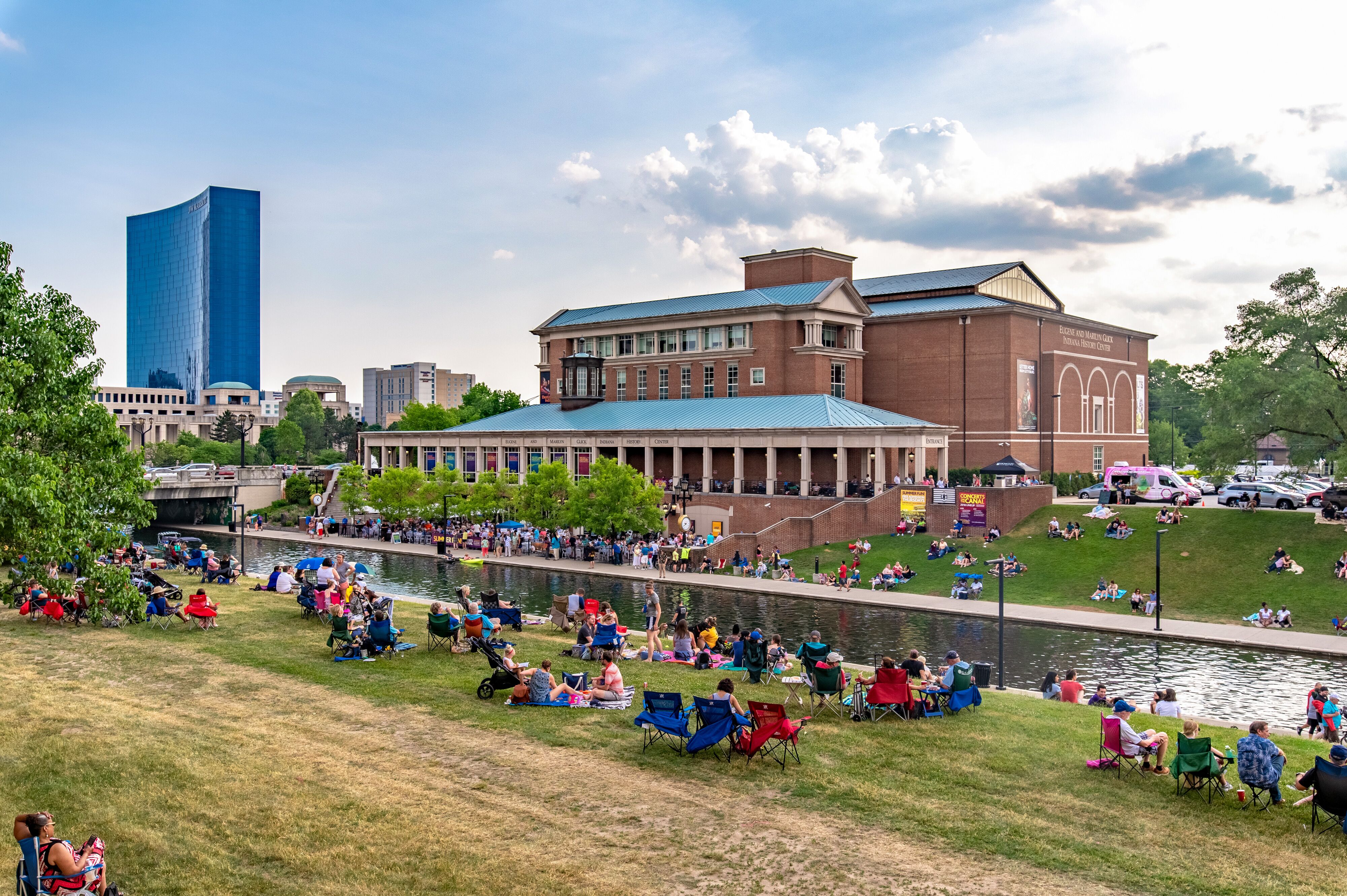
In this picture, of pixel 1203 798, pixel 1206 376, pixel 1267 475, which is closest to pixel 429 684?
pixel 1203 798

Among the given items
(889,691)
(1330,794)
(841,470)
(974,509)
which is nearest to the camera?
(1330,794)

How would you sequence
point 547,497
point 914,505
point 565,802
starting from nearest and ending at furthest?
point 565,802, point 914,505, point 547,497

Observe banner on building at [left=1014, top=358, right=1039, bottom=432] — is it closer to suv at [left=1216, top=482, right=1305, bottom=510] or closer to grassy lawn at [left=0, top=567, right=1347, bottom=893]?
suv at [left=1216, top=482, right=1305, bottom=510]

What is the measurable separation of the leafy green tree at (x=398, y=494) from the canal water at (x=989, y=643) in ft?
54.6

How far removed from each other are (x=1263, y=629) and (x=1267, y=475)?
263 feet

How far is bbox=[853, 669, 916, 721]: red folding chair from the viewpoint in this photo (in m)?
18.0

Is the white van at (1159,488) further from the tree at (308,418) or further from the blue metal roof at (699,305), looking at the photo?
the tree at (308,418)

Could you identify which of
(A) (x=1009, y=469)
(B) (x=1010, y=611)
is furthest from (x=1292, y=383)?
(B) (x=1010, y=611)

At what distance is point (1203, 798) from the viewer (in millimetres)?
14430

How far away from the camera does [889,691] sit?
1805cm

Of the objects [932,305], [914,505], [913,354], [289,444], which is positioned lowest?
[914,505]

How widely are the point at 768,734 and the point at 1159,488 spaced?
48.7 m

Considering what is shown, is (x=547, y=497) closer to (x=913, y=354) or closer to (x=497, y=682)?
(x=913, y=354)

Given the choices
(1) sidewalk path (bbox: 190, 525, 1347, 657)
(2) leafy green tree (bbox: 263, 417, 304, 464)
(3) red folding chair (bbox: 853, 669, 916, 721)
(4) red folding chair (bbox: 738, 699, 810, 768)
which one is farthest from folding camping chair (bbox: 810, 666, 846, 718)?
(2) leafy green tree (bbox: 263, 417, 304, 464)
